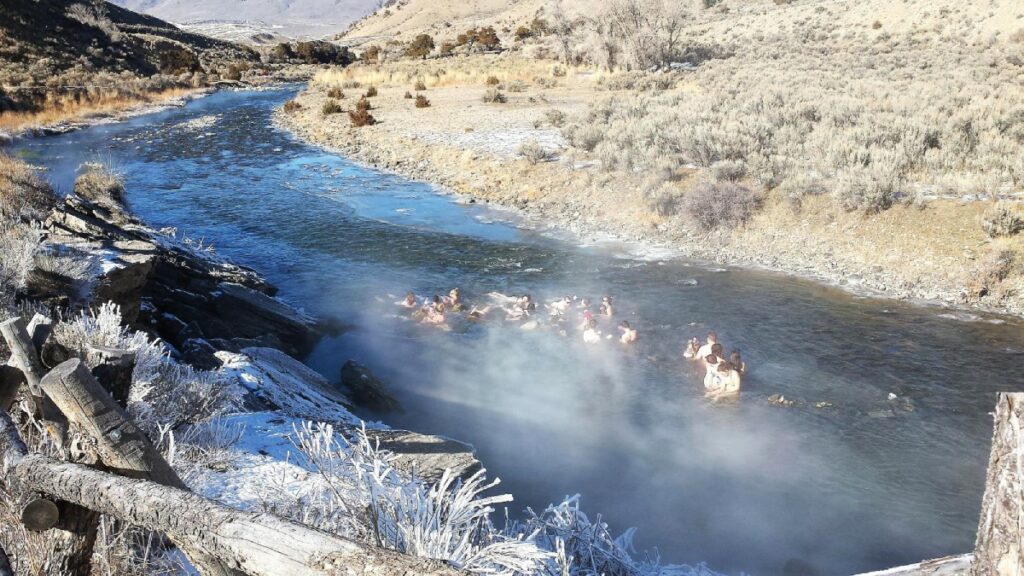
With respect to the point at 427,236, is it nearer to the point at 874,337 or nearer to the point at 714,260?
the point at 714,260

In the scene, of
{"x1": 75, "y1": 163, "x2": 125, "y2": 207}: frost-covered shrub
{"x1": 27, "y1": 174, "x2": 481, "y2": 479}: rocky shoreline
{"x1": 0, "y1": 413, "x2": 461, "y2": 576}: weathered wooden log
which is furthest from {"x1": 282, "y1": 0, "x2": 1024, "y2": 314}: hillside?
{"x1": 0, "y1": 413, "x2": 461, "y2": 576}: weathered wooden log

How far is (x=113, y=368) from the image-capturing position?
11.6 ft

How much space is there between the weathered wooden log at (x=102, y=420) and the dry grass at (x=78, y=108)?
31254 millimetres

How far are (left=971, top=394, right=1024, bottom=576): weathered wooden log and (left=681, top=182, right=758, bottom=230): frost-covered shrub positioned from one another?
575 inches

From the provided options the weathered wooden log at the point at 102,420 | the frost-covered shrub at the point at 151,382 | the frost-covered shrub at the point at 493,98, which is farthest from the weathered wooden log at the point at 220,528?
the frost-covered shrub at the point at 493,98

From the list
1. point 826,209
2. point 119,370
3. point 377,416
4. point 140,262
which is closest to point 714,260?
→ point 826,209

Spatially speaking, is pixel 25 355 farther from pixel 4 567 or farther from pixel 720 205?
pixel 720 205

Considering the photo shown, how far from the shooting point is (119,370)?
354 centimetres

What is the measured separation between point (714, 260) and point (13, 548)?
14.0 m

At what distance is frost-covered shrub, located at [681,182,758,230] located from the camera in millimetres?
Result: 15773

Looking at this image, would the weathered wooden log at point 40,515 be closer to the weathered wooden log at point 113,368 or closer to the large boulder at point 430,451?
the weathered wooden log at point 113,368

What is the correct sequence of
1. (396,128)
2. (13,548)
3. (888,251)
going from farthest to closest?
(396,128) → (888,251) → (13,548)

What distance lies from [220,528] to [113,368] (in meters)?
1.68

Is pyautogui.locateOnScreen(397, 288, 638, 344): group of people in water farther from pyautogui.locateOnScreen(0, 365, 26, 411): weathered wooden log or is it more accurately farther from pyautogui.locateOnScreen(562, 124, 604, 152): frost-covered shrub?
pyautogui.locateOnScreen(0, 365, 26, 411): weathered wooden log
